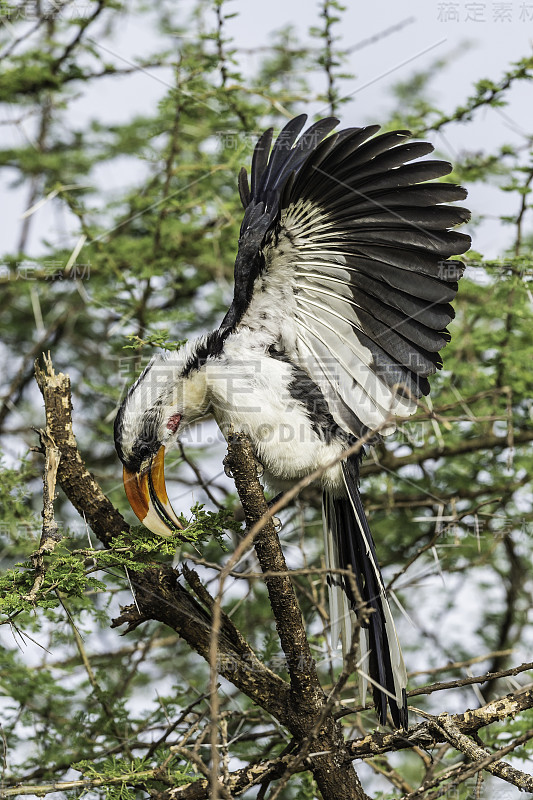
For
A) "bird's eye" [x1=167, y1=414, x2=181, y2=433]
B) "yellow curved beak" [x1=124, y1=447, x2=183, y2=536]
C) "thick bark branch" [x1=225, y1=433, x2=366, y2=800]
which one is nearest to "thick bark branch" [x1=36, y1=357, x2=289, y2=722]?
"thick bark branch" [x1=225, y1=433, x2=366, y2=800]

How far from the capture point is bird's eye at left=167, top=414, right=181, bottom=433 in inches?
116

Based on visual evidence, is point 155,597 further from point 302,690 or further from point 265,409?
point 265,409

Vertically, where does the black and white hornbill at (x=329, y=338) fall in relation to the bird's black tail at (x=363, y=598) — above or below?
above

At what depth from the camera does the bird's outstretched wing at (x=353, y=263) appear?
7.91 ft

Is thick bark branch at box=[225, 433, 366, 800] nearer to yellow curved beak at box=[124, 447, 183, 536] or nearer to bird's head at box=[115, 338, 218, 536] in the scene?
yellow curved beak at box=[124, 447, 183, 536]

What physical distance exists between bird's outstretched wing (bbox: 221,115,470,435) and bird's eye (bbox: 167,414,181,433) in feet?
1.27

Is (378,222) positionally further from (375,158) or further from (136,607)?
(136,607)

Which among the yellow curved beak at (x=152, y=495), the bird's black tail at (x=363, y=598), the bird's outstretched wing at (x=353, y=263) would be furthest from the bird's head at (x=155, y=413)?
the bird's black tail at (x=363, y=598)

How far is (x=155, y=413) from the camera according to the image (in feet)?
9.57

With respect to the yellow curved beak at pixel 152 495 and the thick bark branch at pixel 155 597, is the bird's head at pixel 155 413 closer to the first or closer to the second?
the yellow curved beak at pixel 152 495

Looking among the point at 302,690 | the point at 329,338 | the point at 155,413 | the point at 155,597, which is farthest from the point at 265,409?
the point at 302,690

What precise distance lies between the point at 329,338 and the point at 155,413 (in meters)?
0.69

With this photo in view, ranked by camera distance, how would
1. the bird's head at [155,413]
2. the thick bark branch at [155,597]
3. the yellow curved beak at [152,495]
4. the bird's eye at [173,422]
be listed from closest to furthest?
the thick bark branch at [155,597] → the yellow curved beak at [152,495] → the bird's head at [155,413] → the bird's eye at [173,422]

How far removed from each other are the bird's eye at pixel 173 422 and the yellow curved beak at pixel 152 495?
0.09m
